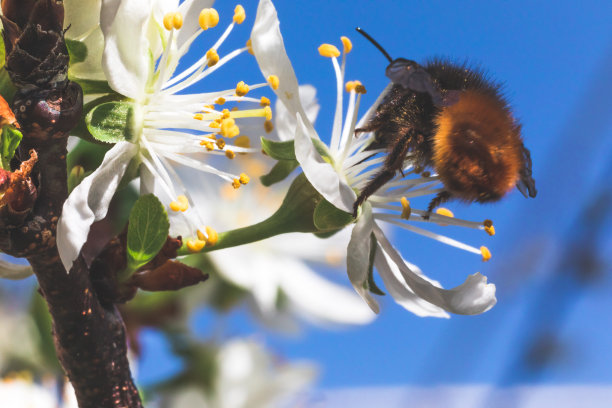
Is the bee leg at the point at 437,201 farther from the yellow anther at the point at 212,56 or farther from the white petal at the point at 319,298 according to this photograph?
the white petal at the point at 319,298

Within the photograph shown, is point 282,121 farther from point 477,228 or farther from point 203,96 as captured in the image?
point 477,228

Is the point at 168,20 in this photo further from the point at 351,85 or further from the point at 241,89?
the point at 351,85

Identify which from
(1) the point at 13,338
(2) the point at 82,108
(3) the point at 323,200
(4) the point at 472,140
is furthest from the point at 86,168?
(1) the point at 13,338

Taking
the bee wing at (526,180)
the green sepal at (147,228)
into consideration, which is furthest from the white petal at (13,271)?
the bee wing at (526,180)

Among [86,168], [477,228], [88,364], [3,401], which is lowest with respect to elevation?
[3,401]

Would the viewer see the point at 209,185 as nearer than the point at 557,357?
No

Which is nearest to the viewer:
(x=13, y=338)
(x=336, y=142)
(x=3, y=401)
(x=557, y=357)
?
(x=557, y=357)

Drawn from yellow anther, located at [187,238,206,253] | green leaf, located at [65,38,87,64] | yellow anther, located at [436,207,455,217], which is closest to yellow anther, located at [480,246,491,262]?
yellow anther, located at [436,207,455,217]

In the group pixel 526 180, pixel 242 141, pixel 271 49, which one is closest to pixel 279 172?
pixel 242 141
